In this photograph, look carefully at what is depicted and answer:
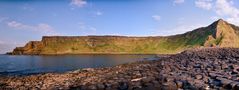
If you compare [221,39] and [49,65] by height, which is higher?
[221,39]

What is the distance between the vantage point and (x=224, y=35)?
627ft

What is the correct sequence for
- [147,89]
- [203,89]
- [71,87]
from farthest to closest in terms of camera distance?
[71,87] < [147,89] < [203,89]

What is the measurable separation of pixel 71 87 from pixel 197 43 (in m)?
182

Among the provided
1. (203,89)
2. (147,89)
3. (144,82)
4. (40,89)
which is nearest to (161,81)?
(144,82)

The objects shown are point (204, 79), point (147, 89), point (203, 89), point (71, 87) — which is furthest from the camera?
point (71, 87)

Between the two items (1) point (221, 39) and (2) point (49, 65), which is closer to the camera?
(2) point (49, 65)

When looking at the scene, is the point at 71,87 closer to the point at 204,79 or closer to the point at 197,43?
the point at 204,79

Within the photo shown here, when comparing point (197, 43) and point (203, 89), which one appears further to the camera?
point (197, 43)

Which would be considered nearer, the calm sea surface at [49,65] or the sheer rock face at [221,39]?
the calm sea surface at [49,65]

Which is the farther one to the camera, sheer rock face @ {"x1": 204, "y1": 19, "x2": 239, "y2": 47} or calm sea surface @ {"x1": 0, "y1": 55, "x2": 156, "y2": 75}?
sheer rock face @ {"x1": 204, "y1": 19, "x2": 239, "y2": 47}

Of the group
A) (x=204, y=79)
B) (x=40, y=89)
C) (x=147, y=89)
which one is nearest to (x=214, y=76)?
(x=204, y=79)

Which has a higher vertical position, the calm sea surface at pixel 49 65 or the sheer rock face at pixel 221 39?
the sheer rock face at pixel 221 39

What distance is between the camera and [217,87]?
1780cm

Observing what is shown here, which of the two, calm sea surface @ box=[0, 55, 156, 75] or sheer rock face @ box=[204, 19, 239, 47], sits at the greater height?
sheer rock face @ box=[204, 19, 239, 47]
